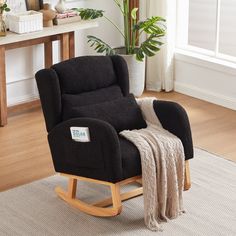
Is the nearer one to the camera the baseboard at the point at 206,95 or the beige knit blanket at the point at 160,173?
the beige knit blanket at the point at 160,173

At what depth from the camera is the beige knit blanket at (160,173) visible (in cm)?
399

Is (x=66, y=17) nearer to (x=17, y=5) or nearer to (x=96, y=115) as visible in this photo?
(x=17, y=5)

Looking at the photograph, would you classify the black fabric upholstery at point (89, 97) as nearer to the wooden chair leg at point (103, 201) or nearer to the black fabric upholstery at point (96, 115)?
the black fabric upholstery at point (96, 115)

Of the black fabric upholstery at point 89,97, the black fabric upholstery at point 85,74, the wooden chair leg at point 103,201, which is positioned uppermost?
the black fabric upholstery at point 85,74

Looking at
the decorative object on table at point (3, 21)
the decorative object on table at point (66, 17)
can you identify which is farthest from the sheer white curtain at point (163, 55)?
the decorative object on table at point (3, 21)

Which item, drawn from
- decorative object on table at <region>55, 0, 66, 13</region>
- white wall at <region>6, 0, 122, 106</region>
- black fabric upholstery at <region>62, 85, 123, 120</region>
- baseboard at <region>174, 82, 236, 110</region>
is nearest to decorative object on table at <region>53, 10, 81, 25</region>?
decorative object on table at <region>55, 0, 66, 13</region>

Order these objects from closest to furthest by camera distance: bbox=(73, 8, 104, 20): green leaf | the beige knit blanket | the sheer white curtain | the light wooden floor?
the beige knit blanket
the light wooden floor
bbox=(73, 8, 104, 20): green leaf
the sheer white curtain

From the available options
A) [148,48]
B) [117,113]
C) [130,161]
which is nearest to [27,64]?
[148,48]

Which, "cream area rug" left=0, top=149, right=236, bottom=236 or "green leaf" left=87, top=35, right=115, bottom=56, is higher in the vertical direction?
"green leaf" left=87, top=35, right=115, bottom=56

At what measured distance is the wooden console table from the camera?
542 cm

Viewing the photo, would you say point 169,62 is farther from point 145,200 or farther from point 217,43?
point 145,200

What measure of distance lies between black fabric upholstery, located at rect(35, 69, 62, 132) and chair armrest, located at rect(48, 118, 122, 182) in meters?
0.11

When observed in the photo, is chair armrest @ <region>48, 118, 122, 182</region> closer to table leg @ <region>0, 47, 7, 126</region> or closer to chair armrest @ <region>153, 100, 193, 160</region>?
chair armrest @ <region>153, 100, 193, 160</region>

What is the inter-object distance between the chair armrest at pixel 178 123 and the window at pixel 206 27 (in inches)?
79.9
